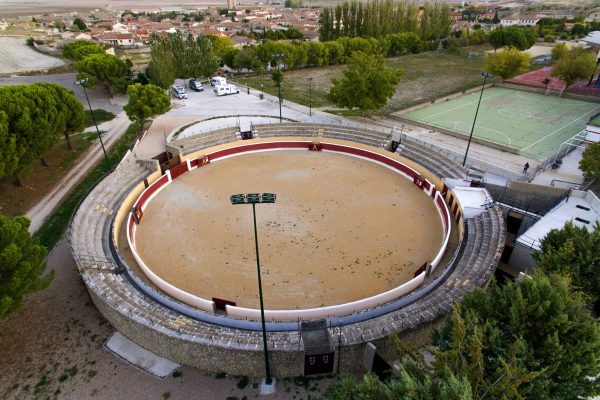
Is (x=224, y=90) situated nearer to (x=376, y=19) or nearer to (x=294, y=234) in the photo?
(x=294, y=234)

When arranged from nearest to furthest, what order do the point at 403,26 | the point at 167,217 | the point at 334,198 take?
the point at 167,217 < the point at 334,198 < the point at 403,26

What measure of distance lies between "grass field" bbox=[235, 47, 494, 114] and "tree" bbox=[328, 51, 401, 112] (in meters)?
6.04

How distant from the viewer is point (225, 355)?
16156mm

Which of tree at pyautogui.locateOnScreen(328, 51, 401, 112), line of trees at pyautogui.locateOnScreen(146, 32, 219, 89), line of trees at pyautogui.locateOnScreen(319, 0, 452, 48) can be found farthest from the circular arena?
line of trees at pyautogui.locateOnScreen(319, 0, 452, 48)

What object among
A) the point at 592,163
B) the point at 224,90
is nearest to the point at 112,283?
the point at 592,163

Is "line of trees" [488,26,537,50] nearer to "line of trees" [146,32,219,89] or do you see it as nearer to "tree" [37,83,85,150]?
"line of trees" [146,32,219,89]

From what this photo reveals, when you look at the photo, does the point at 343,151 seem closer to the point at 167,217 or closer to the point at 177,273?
the point at 167,217

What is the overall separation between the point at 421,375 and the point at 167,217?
2198 cm

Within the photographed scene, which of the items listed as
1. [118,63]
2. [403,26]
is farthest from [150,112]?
[403,26]

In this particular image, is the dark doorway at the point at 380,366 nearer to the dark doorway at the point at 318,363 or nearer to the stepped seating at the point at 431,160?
the dark doorway at the point at 318,363

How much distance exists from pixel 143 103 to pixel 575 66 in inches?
2406

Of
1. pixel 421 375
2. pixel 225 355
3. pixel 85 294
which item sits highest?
pixel 421 375

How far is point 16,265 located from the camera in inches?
686

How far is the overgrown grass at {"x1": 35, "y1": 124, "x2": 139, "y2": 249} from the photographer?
27.1m
